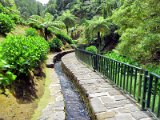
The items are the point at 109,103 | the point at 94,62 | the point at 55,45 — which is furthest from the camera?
the point at 55,45

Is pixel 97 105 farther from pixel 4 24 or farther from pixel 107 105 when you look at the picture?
pixel 4 24

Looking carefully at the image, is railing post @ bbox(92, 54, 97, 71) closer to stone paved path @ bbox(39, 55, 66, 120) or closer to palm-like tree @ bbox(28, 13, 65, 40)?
stone paved path @ bbox(39, 55, 66, 120)

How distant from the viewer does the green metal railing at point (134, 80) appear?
390cm

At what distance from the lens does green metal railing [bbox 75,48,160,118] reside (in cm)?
390

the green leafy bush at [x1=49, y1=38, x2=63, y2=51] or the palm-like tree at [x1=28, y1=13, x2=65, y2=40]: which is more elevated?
the palm-like tree at [x1=28, y1=13, x2=65, y2=40]

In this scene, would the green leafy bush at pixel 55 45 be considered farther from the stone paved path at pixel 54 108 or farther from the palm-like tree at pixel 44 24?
the stone paved path at pixel 54 108

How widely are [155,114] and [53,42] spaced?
51.9ft

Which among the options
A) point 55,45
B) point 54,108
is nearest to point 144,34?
point 54,108

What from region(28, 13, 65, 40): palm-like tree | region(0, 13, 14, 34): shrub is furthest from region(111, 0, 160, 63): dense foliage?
region(28, 13, 65, 40): palm-like tree

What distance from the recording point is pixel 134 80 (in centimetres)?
491

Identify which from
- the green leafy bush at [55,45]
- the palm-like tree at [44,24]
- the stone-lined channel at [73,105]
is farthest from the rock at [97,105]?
the palm-like tree at [44,24]

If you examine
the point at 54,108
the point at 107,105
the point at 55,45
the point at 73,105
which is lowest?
the point at 73,105

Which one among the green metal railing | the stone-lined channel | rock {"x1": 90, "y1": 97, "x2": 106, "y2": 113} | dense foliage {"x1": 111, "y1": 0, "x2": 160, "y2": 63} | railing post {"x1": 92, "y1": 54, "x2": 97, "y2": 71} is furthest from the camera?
railing post {"x1": 92, "y1": 54, "x2": 97, "y2": 71}

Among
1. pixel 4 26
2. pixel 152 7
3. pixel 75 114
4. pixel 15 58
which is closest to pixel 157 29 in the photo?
pixel 152 7
